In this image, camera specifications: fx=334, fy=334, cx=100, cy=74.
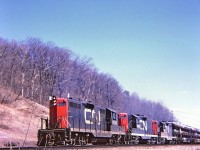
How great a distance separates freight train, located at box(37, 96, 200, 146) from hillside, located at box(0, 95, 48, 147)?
314 inches

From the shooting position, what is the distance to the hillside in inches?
1523

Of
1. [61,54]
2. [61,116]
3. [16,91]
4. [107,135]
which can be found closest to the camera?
[61,116]

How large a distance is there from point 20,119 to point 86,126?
23.8 m

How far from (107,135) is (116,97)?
187ft

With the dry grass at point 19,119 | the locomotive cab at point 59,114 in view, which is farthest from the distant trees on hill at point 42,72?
the locomotive cab at point 59,114

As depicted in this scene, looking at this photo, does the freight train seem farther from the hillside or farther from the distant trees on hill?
the distant trees on hill

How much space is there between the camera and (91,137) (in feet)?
89.8

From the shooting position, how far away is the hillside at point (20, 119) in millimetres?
38675

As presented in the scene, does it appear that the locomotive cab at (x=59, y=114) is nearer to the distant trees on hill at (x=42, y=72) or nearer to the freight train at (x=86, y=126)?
the freight train at (x=86, y=126)

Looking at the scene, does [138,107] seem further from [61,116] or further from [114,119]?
[61,116]

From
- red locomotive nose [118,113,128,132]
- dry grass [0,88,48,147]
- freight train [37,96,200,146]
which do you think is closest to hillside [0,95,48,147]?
dry grass [0,88,48,147]

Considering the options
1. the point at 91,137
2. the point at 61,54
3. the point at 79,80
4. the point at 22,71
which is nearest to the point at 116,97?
the point at 79,80

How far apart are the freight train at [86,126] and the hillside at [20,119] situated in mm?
7963

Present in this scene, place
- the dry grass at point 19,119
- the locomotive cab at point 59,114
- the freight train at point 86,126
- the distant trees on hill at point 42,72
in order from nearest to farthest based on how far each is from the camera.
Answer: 1. the freight train at point 86,126
2. the locomotive cab at point 59,114
3. the dry grass at point 19,119
4. the distant trees on hill at point 42,72
